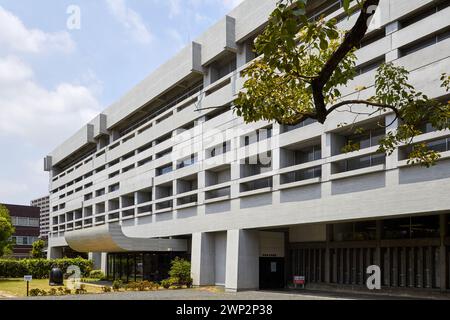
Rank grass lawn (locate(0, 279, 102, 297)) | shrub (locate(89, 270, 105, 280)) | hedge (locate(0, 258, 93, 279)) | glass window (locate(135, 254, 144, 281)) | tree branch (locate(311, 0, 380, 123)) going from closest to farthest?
1. tree branch (locate(311, 0, 380, 123))
2. grass lawn (locate(0, 279, 102, 297))
3. glass window (locate(135, 254, 144, 281))
4. shrub (locate(89, 270, 105, 280))
5. hedge (locate(0, 258, 93, 279))

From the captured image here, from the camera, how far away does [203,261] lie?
38969 millimetres

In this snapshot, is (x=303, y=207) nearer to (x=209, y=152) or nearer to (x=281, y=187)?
(x=281, y=187)

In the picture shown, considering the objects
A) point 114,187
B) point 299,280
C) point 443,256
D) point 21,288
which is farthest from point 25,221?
point 443,256

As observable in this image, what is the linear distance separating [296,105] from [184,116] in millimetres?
32289

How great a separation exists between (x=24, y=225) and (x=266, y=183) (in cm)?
8216

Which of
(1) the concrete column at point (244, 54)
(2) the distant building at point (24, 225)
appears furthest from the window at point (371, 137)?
(2) the distant building at point (24, 225)

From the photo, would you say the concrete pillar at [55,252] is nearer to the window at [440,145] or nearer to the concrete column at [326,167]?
the concrete column at [326,167]

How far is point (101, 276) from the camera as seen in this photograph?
52812mm

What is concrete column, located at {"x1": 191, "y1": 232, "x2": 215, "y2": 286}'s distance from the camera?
38.8 meters

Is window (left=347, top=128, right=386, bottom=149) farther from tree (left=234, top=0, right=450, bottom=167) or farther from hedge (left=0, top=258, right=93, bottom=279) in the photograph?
hedge (left=0, top=258, right=93, bottom=279)

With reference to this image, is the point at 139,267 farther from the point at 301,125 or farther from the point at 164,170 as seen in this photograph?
the point at 301,125

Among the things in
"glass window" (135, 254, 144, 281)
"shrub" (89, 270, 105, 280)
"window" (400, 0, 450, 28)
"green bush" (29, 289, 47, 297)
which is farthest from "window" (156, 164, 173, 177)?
"window" (400, 0, 450, 28)

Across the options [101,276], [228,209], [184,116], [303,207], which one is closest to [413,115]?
[303,207]

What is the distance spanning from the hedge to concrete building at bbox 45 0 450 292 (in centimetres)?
223
